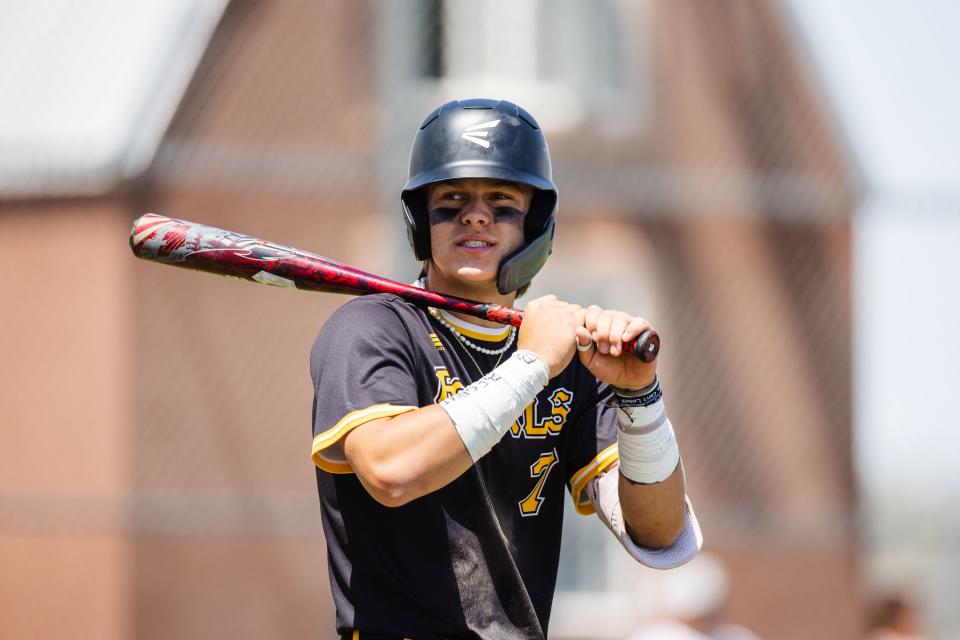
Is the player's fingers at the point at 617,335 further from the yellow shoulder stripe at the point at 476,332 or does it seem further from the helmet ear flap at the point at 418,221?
the helmet ear flap at the point at 418,221

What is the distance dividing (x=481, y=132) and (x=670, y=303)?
7.19 m

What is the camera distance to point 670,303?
1029 centimetres

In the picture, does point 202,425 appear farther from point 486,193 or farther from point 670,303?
point 486,193

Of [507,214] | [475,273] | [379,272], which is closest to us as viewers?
[475,273]

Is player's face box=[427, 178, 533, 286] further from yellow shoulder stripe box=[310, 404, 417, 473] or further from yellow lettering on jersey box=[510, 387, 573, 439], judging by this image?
yellow shoulder stripe box=[310, 404, 417, 473]

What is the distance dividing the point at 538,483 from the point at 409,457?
57 centimetres

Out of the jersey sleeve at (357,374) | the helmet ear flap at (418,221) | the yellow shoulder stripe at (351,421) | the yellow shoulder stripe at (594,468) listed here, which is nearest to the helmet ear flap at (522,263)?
the helmet ear flap at (418,221)

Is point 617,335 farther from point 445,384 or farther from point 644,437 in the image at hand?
point 445,384

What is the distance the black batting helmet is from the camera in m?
3.24

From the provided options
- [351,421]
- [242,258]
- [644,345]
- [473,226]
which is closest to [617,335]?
[644,345]

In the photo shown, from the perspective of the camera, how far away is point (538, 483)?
315cm

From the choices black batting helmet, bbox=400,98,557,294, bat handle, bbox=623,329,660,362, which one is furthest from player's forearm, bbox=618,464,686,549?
black batting helmet, bbox=400,98,557,294

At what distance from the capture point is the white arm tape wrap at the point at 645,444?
10.2 feet

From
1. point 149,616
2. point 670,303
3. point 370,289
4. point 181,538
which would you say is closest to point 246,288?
point 181,538
